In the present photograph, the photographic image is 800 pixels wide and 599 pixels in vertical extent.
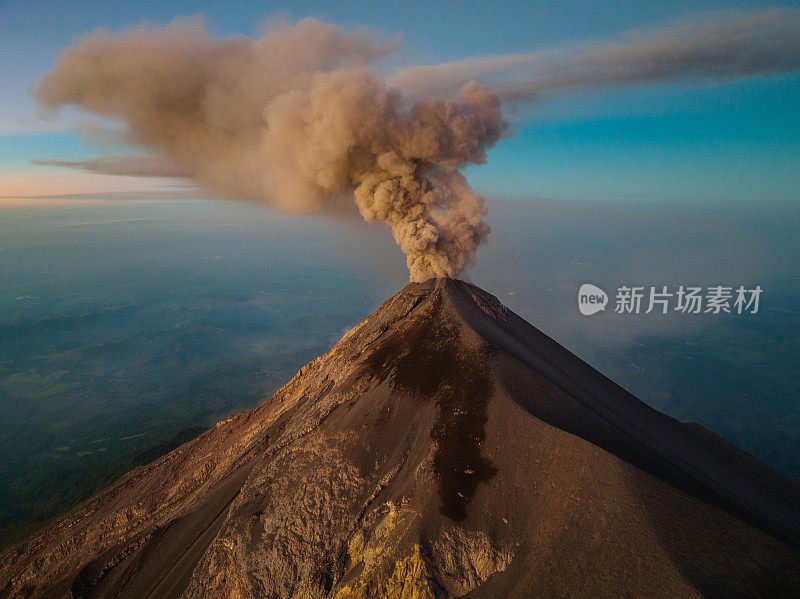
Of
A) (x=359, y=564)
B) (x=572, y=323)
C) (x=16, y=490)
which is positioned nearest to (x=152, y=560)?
(x=359, y=564)

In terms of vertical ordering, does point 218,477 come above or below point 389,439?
below

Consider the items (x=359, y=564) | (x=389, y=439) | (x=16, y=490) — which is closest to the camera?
(x=359, y=564)

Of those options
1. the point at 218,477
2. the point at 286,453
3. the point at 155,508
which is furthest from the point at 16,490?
the point at 286,453

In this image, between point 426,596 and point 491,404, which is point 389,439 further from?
point 426,596

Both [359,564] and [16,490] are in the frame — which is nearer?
[359,564]

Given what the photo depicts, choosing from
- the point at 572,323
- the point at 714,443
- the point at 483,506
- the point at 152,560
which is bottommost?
the point at 572,323

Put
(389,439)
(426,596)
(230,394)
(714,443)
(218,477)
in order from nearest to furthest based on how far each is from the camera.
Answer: (426,596) < (389,439) < (218,477) < (714,443) < (230,394)
